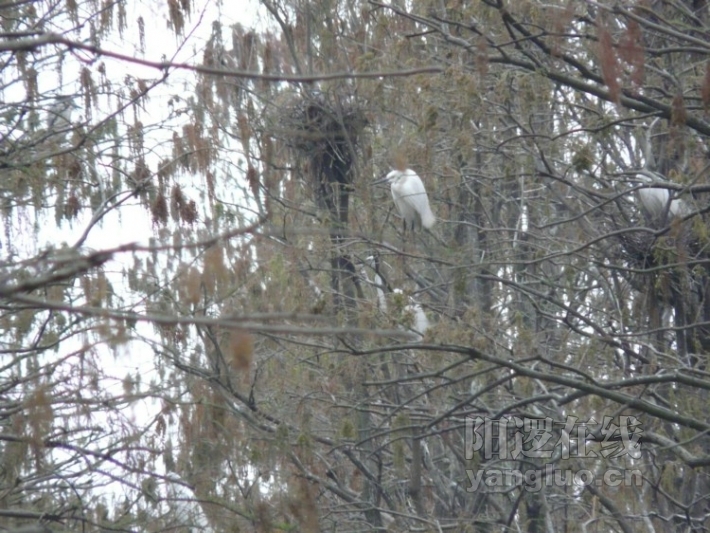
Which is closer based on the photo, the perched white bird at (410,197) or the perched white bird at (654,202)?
the perched white bird at (654,202)

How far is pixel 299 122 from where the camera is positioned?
23.8 feet

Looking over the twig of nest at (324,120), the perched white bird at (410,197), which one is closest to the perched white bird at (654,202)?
the perched white bird at (410,197)

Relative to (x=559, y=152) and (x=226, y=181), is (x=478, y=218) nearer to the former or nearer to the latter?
(x=559, y=152)

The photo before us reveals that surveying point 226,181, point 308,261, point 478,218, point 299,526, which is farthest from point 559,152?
point 299,526

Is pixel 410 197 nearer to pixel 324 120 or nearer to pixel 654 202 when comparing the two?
pixel 324 120

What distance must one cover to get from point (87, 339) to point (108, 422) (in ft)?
1.43

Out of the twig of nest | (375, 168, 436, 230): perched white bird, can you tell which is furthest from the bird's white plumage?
the twig of nest

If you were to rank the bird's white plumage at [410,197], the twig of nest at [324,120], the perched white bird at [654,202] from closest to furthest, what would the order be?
the perched white bird at [654,202] < the bird's white plumage at [410,197] < the twig of nest at [324,120]

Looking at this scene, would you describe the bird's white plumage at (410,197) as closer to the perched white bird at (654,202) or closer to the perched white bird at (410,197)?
the perched white bird at (410,197)

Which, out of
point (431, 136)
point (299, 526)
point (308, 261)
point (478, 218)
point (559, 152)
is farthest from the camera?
point (478, 218)

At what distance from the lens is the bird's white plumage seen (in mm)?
7176

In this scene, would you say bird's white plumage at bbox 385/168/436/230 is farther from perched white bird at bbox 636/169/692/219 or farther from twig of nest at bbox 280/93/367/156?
perched white bird at bbox 636/169/692/219

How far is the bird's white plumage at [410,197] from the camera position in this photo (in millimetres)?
7176

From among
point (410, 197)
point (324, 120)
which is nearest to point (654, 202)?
point (410, 197)
